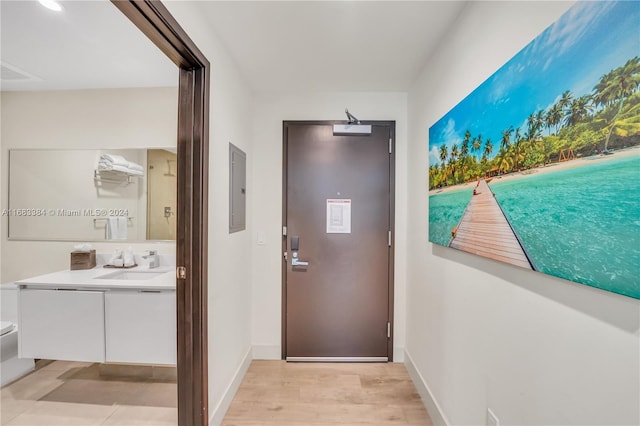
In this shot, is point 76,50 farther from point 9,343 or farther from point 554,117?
point 554,117

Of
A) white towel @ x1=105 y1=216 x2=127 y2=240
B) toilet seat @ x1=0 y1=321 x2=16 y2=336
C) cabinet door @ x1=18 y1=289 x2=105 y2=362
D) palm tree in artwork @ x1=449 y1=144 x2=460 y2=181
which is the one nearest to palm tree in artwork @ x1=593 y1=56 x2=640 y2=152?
palm tree in artwork @ x1=449 y1=144 x2=460 y2=181

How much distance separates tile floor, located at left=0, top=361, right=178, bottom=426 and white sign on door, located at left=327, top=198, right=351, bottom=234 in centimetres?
180

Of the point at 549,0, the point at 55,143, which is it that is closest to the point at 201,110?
the point at 549,0

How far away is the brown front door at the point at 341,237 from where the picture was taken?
256cm

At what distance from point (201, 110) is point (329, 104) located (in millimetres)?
1366

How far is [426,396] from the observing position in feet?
6.41

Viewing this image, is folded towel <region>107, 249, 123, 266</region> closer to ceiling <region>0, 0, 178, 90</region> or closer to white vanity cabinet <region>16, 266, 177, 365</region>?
white vanity cabinet <region>16, 266, 177, 365</region>

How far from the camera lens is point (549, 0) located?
92cm

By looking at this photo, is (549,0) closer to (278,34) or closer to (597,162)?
(597,162)

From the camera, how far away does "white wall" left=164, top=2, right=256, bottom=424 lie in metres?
1.67

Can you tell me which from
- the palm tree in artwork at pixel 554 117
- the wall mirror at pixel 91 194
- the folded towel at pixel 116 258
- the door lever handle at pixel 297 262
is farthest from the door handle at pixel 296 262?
the palm tree in artwork at pixel 554 117

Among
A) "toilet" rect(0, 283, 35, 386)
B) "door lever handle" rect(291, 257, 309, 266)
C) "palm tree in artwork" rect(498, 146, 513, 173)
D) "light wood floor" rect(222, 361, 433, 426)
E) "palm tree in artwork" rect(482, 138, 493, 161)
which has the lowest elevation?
"light wood floor" rect(222, 361, 433, 426)

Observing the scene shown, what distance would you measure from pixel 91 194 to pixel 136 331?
4.42ft

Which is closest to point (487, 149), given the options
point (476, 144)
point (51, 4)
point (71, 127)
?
point (476, 144)
